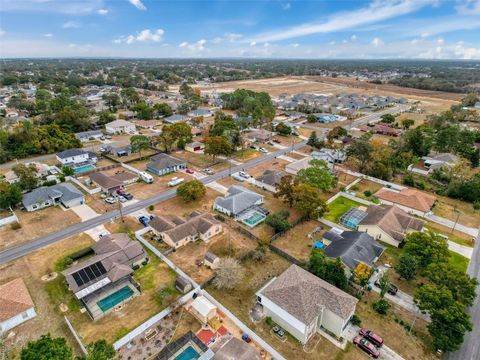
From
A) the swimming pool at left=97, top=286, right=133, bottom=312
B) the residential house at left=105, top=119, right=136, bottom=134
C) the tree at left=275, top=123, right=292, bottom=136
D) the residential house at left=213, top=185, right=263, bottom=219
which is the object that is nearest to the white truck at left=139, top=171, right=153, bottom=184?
the residential house at left=213, top=185, right=263, bottom=219

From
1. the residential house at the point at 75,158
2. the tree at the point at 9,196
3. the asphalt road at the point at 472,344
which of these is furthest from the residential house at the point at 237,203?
the residential house at the point at 75,158

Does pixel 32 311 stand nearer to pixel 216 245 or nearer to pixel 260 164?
pixel 216 245

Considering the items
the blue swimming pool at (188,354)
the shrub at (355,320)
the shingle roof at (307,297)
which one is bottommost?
the shrub at (355,320)

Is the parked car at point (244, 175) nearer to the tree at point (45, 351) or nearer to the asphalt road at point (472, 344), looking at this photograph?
the asphalt road at point (472, 344)

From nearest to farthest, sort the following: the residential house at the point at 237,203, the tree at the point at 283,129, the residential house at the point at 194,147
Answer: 1. the residential house at the point at 237,203
2. the residential house at the point at 194,147
3. the tree at the point at 283,129

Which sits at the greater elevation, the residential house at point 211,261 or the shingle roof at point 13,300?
the shingle roof at point 13,300

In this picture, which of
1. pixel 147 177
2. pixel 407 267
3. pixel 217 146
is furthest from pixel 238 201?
pixel 407 267

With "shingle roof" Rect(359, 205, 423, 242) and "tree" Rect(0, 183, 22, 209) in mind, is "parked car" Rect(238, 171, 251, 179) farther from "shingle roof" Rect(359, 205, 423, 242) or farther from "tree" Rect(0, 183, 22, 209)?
"tree" Rect(0, 183, 22, 209)
